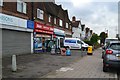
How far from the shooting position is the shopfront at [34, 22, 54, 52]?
94.5ft

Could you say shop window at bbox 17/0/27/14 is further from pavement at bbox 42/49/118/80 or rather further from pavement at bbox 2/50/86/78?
pavement at bbox 42/49/118/80

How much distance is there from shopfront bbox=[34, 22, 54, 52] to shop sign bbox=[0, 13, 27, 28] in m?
4.03

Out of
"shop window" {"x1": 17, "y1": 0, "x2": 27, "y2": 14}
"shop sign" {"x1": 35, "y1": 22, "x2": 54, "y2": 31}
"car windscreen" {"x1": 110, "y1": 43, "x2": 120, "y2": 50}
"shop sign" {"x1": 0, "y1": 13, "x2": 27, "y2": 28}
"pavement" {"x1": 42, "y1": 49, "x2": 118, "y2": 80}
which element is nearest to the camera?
"pavement" {"x1": 42, "y1": 49, "x2": 118, "y2": 80}

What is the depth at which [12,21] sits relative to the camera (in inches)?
864

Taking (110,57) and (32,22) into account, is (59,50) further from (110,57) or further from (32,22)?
(110,57)

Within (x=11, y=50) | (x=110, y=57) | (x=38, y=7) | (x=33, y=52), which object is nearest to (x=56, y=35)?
(x=38, y=7)

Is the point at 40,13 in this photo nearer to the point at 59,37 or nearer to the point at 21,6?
the point at 21,6

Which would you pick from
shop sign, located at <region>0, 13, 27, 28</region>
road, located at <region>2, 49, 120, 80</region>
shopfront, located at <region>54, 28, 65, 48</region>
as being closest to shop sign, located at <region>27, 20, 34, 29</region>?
shop sign, located at <region>0, 13, 27, 28</region>

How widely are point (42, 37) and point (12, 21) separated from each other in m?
9.98

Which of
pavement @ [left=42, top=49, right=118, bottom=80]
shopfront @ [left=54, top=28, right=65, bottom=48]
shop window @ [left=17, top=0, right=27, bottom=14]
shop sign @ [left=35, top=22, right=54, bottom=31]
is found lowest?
pavement @ [left=42, top=49, right=118, bottom=80]

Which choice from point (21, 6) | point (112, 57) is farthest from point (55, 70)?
point (21, 6)

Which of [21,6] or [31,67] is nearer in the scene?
[31,67]

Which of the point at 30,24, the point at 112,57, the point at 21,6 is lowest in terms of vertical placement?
the point at 112,57

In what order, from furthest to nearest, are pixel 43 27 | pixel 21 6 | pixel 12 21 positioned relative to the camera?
pixel 43 27 < pixel 21 6 < pixel 12 21
